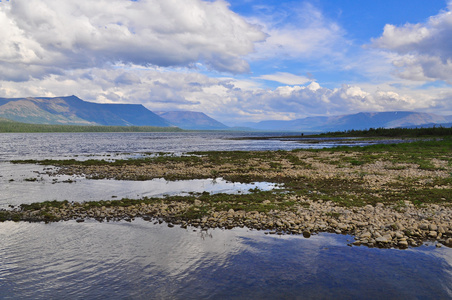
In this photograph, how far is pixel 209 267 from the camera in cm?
1103

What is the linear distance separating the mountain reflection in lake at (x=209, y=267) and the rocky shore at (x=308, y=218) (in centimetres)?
80

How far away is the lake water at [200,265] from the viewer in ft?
30.7

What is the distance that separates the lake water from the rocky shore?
0.72 m

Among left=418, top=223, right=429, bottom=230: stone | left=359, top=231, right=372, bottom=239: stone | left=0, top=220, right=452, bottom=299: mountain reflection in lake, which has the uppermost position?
left=418, top=223, right=429, bottom=230: stone

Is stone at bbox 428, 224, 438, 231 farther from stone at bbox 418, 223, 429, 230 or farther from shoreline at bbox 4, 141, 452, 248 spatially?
stone at bbox 418, 223, 429, 230

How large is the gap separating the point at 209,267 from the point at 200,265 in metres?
0.40

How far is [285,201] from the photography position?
1878 cm

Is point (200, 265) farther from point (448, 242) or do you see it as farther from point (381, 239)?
point (448, 242)

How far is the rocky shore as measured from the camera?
13359 millimetres

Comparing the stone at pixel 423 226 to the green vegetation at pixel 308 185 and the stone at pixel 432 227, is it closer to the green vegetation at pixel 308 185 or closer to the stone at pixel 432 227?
the stone at pixel 432 227

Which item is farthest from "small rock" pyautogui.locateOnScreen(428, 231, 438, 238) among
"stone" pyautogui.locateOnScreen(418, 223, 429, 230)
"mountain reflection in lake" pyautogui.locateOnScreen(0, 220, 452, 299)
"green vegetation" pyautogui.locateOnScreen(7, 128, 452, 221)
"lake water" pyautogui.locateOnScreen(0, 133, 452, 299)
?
"green vegetation" pyautogui.locateOnScreen(7, 128, 452, 221)

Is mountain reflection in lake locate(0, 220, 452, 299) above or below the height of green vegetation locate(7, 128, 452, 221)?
below

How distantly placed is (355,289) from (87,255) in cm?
1034

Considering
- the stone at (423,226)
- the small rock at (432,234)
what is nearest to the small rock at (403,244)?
the small rock at (432,234)
